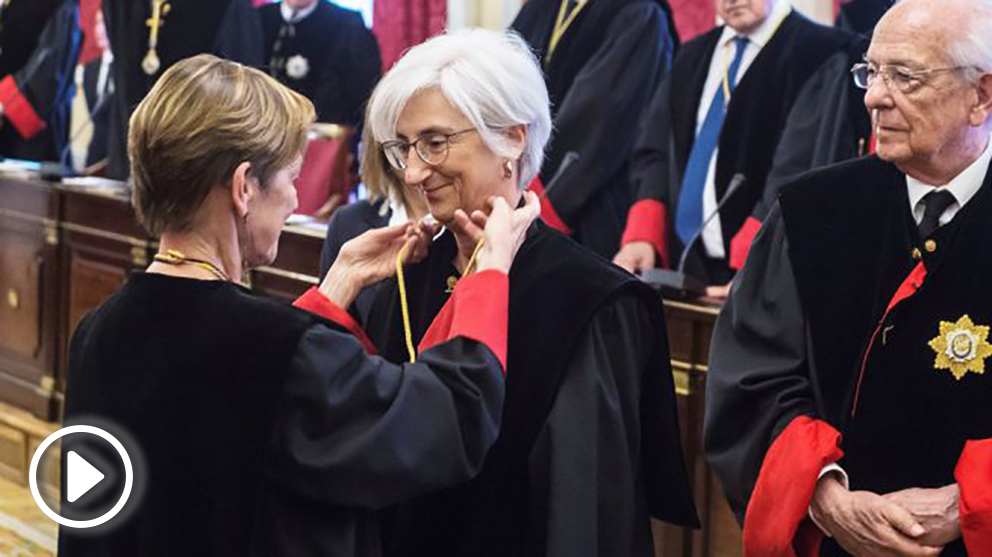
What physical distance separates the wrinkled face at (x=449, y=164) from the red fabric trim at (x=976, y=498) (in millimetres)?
865

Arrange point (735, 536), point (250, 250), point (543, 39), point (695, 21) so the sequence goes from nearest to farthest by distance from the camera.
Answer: point (250, 250)
point (735, 536)
point (543, 39)
point (695, 21)

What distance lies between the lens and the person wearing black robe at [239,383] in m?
2.38

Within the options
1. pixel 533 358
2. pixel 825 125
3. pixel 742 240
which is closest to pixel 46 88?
pixel 742 240

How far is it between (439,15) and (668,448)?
5.73 metres

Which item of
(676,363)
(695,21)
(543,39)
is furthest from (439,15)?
(676,363)

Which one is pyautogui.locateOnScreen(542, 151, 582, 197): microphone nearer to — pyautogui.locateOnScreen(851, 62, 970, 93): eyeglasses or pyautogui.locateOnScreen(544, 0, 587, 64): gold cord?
pyautogui.locateOnScreen(544, 0, 587, 64): gold cord

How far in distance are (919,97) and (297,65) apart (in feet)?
16.1

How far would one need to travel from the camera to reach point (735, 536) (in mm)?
4125

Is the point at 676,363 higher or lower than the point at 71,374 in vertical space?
lower

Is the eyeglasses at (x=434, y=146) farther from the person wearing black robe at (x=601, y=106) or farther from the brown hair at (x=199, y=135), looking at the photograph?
the person wearing black robe at (x=601, y=106)

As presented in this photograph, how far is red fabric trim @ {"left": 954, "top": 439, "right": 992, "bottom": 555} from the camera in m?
2.64

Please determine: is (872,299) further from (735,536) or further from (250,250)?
(735,536)

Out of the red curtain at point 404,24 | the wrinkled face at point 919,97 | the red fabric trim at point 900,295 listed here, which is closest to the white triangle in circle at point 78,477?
the red fabric trim at point 900,295

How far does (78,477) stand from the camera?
2.63 metres
